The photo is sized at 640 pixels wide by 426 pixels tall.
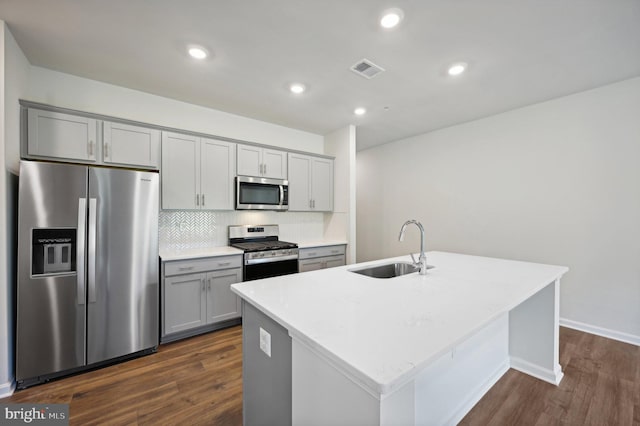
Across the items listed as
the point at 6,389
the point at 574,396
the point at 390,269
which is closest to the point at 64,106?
the point at 6,389

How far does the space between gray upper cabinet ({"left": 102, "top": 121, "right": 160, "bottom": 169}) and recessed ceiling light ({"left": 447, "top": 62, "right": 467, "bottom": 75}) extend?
3.03 meters

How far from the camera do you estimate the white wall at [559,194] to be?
2646 millimetres

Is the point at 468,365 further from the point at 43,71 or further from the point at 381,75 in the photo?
the point at 43,71

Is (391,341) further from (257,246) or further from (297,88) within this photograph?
(297,88)

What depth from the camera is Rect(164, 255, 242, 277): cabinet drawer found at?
8.57 feet

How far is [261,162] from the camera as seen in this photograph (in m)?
3.55

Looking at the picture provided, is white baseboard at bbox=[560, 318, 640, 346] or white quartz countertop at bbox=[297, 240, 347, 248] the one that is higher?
white quartz countertop at bbox=[297, 240, 347, 248]

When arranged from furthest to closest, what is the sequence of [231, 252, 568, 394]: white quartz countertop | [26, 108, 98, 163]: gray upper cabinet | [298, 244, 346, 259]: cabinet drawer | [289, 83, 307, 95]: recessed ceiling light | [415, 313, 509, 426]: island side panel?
[298, 244, 346, 259]: cabinet drawer < [289, 83, 307, 95]: recessed ceiling light < [26, 108, 98, 163]: gray upper cabinet < [415, 313, 509, 426]: island side panel < [231, 252, 568, 394]: white quartz countertop

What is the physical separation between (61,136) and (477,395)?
13.0 feet

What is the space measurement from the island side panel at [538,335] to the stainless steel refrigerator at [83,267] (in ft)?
10.5

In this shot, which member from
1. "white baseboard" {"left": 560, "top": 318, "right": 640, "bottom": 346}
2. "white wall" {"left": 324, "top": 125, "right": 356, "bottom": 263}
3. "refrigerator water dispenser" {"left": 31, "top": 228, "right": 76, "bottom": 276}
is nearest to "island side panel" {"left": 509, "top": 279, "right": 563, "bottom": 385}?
"white baseboard" {"left": 560, "top": 318, "right": 640, "bottom": 346}

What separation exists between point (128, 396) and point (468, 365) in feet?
7.82

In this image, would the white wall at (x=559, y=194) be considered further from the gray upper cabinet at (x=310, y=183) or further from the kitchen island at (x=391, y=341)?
the gray upper cabinet at (x=310, y=183)

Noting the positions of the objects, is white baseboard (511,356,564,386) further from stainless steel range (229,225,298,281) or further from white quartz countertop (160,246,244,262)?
white quartz countertop (160,246,244,262)
